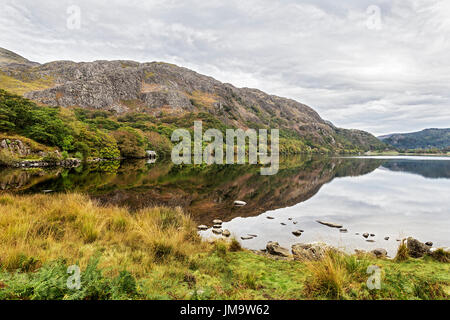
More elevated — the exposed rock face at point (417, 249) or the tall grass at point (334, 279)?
the tall grass at point (334, 279)

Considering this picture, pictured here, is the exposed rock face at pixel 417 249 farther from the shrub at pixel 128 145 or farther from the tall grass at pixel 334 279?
the shrub at pixel 128 145

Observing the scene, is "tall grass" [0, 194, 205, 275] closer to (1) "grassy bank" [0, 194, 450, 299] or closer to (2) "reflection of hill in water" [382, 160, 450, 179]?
(1) "grassy bank" [0, 194, 450, 299]

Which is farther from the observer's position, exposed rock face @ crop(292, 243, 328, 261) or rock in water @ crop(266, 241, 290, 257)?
rock in water @ crop(266, 241, 290, 257)

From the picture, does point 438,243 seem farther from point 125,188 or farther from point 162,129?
point 162,129

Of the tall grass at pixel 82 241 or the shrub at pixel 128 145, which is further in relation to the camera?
the shrub at pixel 128 145

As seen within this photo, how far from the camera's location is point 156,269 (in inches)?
210

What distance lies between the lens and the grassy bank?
390cm

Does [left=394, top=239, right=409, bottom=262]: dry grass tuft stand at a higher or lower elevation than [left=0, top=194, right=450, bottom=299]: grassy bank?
lower

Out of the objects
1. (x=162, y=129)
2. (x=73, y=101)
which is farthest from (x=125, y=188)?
(x=73, y=101)

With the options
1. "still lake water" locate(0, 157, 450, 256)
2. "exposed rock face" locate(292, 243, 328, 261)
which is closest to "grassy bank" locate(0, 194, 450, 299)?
"exposed rock face" locate(292, 243, 328, 261)

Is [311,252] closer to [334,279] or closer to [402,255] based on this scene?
[402,255]

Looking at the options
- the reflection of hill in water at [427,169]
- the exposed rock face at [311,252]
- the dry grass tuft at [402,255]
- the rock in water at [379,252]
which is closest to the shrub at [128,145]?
the exposed rock face at [311,252]

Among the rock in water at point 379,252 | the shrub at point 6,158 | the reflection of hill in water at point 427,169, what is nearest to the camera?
the rock in water at point 379,252

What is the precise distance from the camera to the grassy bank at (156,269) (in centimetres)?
390
